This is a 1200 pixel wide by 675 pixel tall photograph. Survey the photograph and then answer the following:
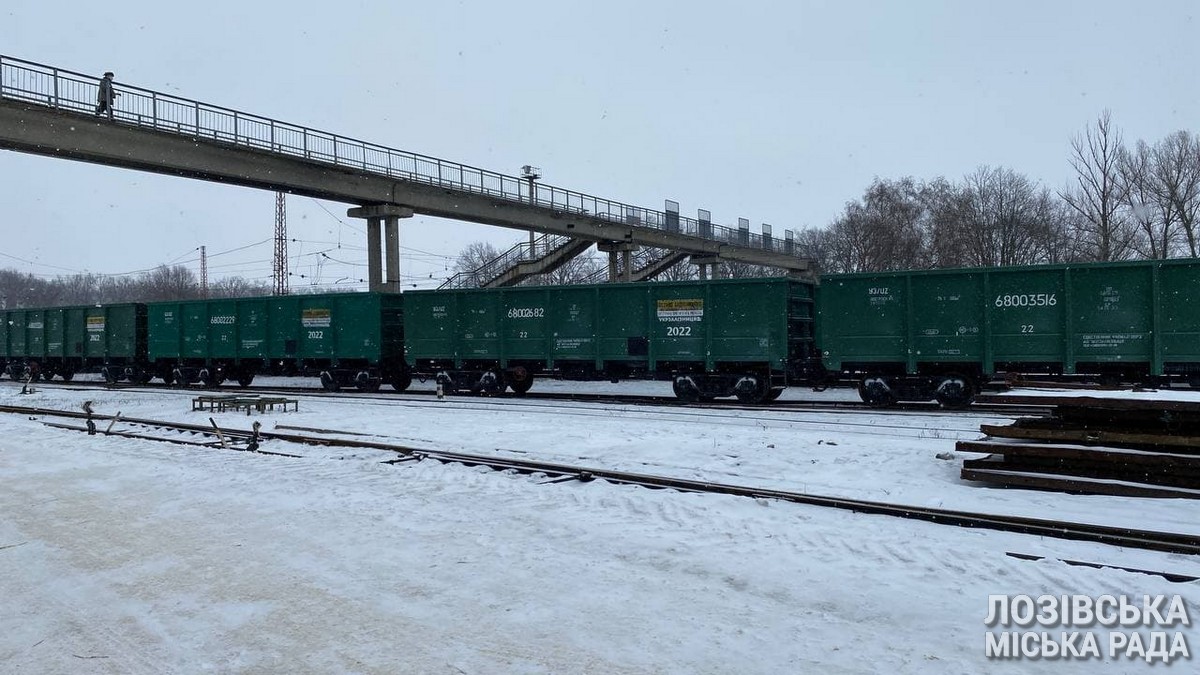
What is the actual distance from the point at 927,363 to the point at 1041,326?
2357 millimetres

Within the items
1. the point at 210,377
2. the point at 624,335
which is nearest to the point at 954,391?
the point at 624,335

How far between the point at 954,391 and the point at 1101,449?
9.39m

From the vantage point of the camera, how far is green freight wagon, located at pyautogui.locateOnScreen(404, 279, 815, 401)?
1884 centimetres

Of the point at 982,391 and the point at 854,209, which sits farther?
the point at 854,209

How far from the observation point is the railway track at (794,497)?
6094 millimetres

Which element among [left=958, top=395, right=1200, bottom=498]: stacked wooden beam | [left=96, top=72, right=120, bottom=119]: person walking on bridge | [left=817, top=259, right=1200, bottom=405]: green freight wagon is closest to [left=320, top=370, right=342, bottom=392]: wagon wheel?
[left=96, top=72, right=120, bottom=119]: person walking on bridge

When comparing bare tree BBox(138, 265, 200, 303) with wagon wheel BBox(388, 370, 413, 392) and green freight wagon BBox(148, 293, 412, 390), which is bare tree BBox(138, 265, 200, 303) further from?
wagon wheel BBox(388, 370, 413, 392)

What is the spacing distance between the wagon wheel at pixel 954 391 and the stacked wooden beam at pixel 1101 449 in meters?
8.41

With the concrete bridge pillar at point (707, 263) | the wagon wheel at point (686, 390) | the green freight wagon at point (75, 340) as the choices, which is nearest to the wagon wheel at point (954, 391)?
the wagon wheel at point (686, 390)

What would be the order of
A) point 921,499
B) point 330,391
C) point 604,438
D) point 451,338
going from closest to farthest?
point 921,499
point 604,438
point 451,338
point 330,391

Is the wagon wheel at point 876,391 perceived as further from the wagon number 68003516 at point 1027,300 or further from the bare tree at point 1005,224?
the bare tree at point 1005,224

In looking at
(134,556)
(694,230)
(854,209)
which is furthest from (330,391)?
(854,209)

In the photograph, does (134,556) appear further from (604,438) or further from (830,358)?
(830,358)

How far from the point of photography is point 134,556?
6.32 meters
